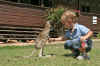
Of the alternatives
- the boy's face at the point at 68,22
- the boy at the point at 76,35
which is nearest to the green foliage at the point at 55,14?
the boy at the point at 76,35

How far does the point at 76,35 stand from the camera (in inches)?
215

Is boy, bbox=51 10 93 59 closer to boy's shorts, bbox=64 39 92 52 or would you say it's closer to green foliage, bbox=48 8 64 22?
boy's shorts, bbox=64 39 92 52

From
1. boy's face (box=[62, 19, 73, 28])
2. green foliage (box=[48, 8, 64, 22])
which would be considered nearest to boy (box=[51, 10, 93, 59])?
boy's face (box=[62, 19, 73, 28])

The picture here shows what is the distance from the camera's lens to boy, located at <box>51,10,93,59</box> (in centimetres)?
521

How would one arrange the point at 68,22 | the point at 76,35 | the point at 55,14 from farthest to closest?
the point at 55,14 → the point at 76,35 → the point at 68,22

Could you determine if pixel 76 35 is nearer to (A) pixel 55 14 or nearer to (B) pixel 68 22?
(B) pixel 68 22

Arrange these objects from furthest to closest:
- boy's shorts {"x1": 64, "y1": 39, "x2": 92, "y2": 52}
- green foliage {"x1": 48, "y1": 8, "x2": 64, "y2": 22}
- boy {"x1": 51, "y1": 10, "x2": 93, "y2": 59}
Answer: green foliage {"x1": 48, "y1": 8, "x2": 64, "y2": 22}
boy's shorts {"x1": 64, "y1": 39, "x2": 92, "y2": 52}
boy {"x1": 51, "y1": 10, "x2": 93, "y2": 59}

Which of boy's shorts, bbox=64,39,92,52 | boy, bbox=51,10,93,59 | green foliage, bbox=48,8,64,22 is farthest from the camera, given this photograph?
green foliage, bbox=48,8,64,22

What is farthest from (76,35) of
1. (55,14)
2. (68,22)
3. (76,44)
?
(55,14)

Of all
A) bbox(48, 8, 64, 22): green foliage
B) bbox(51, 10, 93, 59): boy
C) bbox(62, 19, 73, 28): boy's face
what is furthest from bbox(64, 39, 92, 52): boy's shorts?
bbox(48, 8, 64, 22): green foliage

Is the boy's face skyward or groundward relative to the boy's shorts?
skyward

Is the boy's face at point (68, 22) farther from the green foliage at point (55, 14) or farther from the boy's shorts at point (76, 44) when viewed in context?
the green foliage at point (55, 14)

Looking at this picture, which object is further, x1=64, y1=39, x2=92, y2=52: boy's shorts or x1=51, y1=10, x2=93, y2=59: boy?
x1=64, y1=39, x2=92, y2=52: boy's shorts

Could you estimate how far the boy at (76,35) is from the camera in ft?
17.1
